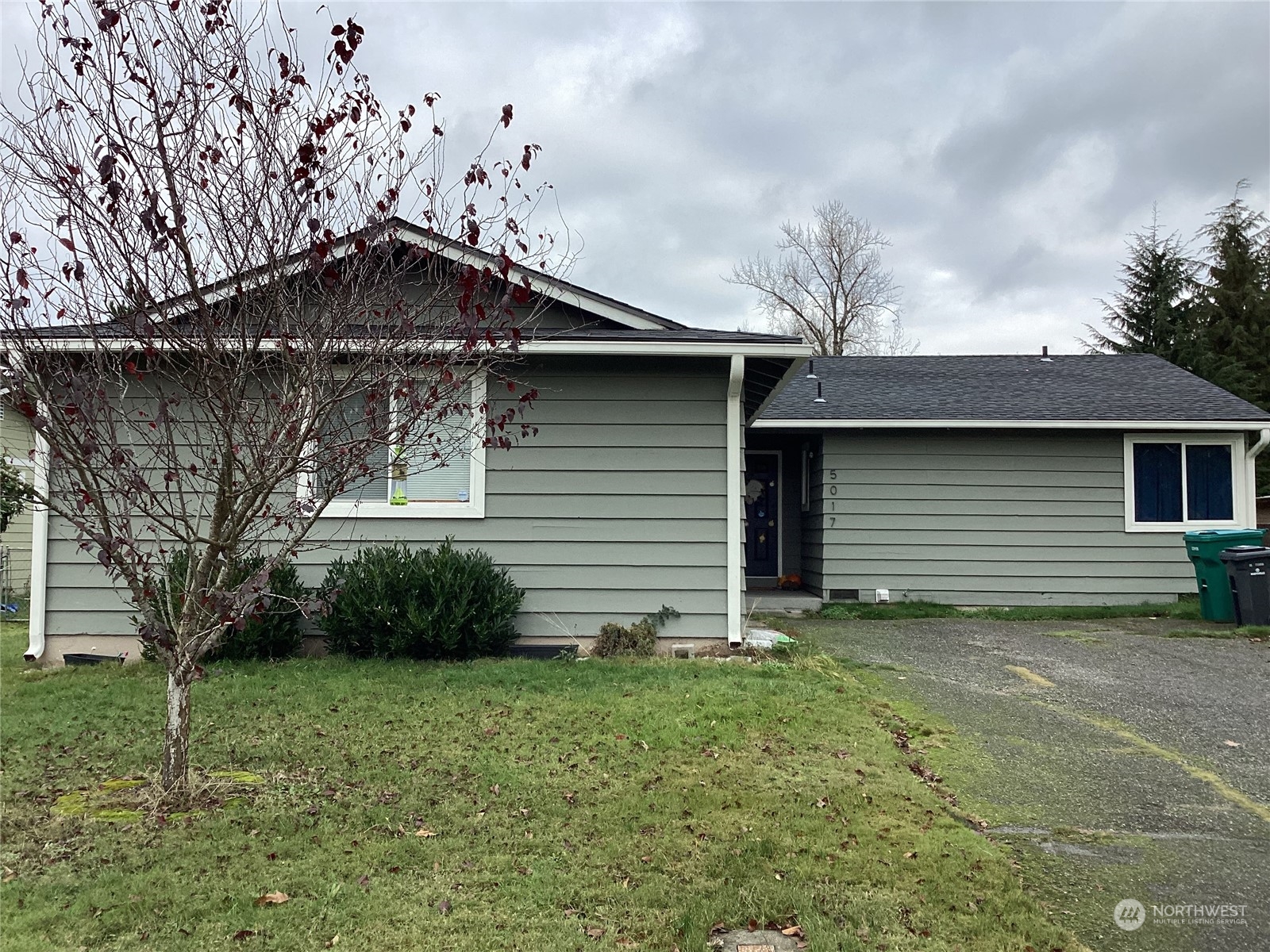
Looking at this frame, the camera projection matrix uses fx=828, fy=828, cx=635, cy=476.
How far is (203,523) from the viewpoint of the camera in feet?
24.6

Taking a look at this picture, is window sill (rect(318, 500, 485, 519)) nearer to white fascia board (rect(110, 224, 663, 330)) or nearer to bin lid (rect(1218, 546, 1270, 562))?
white fascia board (rect(110, 224, 663, 330))

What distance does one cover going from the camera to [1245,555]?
9.05m

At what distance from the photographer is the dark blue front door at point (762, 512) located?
13.0 metres

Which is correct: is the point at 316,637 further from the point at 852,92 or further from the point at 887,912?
the point at 852,92

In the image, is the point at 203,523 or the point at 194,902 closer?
the point at 194,902

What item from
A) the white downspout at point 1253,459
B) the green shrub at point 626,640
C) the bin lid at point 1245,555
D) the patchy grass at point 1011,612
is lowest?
the patchy grass at point 1011,612

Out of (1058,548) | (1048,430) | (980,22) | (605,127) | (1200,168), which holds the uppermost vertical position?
(1200,168)

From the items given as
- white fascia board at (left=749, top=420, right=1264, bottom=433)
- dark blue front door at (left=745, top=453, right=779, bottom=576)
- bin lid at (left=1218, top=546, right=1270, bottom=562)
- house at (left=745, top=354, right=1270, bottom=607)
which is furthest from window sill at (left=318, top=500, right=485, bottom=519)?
bin lid at (left=1218, top=546, right=1270, bottom=562)

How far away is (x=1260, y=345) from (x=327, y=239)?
31.0 m

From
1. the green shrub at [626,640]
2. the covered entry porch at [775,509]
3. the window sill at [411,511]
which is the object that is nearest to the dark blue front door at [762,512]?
the covered entry porch at [775,509]

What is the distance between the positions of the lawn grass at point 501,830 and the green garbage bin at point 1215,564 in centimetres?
633

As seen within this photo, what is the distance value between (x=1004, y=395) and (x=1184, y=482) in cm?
259

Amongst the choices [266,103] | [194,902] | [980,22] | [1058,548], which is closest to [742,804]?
[194,902]

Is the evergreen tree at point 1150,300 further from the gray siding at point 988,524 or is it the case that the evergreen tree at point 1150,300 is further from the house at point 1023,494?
the gray siding at point 988,524
